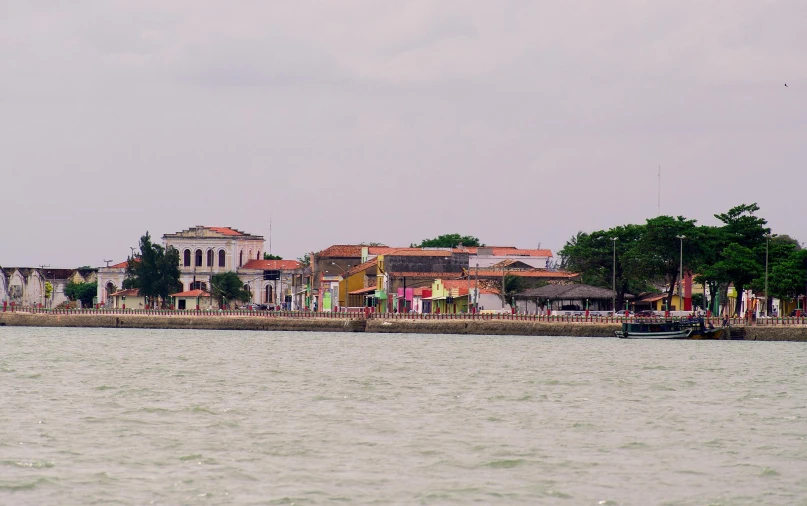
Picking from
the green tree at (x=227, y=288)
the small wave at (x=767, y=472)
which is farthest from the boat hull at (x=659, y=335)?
the green tree at (x=227, y=288)

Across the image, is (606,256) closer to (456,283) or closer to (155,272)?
(456,283)

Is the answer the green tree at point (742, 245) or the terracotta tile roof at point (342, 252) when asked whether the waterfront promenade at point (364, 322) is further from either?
the terracotta tile roof at point (342, 252)

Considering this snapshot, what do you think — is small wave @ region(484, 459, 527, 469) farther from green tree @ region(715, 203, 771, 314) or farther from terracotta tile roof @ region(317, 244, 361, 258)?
terracotta tile roof @ region(317, 244, 361, 258)

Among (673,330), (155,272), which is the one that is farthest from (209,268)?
(673,330)

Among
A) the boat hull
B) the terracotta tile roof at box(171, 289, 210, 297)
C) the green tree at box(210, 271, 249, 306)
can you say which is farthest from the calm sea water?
the green tree at box(210, 271, 249, 306)

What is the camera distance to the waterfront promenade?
256 ft

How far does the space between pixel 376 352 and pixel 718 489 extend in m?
39.3

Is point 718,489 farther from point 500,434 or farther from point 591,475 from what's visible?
point 500,434

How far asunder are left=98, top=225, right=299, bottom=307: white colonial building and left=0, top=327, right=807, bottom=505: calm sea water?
313ft

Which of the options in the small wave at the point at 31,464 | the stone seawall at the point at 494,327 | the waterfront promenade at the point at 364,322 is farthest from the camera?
the stone seawall at the point at 494,327

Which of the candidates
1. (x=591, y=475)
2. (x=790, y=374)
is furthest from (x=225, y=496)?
(x=790, y=374)

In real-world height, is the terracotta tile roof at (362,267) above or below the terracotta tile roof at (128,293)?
above

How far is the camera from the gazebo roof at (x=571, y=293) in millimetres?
92500

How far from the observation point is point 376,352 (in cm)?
6100
